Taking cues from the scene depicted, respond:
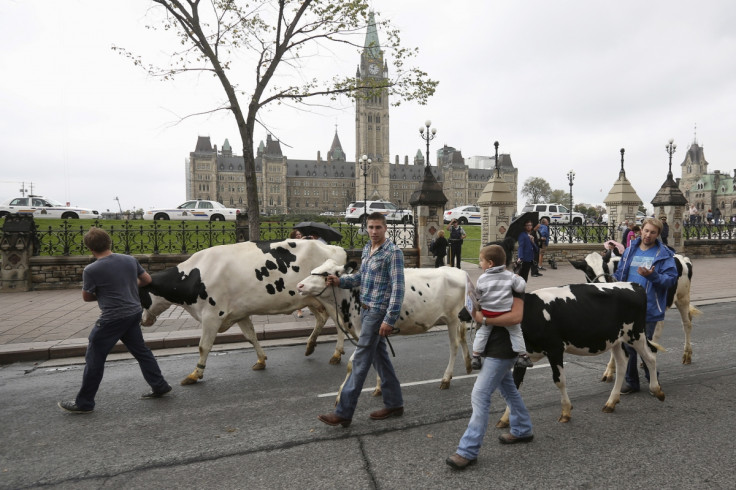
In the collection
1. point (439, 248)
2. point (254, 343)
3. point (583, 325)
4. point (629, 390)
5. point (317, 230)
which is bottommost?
point (629, 390)

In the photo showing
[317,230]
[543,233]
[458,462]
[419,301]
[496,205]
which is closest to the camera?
[458,462]

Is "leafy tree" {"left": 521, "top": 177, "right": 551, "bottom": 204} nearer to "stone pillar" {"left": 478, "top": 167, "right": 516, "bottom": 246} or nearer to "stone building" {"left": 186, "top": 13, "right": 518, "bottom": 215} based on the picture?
"stone building" {"left": 186, "top": 13, "right": 518, "bottom": 215}

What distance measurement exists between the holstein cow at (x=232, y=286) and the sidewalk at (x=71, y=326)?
189cm

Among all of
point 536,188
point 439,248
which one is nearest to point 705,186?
point 536,188

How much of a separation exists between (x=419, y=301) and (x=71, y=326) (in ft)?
25.6

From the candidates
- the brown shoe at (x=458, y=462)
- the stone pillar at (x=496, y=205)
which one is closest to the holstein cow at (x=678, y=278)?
the brown shoe at (x=458, y=462)

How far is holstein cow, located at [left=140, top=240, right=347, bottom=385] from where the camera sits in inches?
242

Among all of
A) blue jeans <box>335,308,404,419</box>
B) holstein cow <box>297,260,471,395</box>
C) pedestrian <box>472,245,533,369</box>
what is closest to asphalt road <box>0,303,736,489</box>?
blue jeans <box>335,308,404,419</box>

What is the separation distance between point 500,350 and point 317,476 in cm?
194

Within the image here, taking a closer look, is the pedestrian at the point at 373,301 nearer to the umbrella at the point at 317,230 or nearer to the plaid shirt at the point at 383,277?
the plaid shirt at the point at 383,277

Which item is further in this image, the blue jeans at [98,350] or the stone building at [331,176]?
the stone building at [331,176]

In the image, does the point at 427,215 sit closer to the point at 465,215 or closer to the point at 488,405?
the point at 488,405

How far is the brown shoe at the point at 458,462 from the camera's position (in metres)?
3.68

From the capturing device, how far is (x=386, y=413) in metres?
4.75
